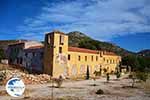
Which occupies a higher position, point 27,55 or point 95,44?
point 95,44

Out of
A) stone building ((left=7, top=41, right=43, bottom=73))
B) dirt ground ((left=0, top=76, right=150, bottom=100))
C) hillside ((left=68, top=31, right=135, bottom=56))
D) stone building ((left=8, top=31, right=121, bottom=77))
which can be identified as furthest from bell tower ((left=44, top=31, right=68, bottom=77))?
hillside ((left=68, top=31, right=135, bottom=56))

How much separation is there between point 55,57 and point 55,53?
0.82 meters

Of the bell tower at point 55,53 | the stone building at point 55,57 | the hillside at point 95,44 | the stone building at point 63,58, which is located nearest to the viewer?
the bell tower at point 55,53

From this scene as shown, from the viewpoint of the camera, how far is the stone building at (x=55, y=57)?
54.3 metres

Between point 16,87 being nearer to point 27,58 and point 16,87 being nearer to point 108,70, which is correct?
point 27,58

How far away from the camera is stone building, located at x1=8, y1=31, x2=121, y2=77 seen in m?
54.3

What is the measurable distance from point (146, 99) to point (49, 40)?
1262 inches

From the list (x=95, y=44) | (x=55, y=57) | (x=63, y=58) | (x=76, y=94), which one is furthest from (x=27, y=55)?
(x=95, y=44)

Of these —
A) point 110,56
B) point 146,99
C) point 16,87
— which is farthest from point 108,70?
point 16,87

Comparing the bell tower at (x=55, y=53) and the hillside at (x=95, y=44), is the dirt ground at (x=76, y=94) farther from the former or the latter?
the hillside at (x=95, y=44)

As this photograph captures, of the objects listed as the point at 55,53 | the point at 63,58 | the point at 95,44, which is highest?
the point at 95,44

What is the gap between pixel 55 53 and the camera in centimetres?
5406

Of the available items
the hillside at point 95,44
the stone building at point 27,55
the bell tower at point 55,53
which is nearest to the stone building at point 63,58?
the bell tower at point 55,53

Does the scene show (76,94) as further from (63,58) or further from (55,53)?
(63,58)
